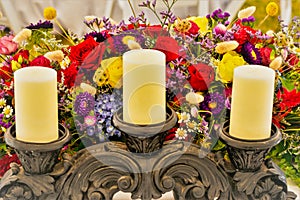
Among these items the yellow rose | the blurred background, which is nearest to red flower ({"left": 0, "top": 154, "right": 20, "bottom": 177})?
the yellow rose

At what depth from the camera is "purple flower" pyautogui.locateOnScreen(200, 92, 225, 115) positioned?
3.85 ft

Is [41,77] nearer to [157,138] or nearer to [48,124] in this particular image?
[48,124]

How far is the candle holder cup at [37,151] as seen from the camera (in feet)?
3.33

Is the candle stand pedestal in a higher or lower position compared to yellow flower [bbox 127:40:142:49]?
lower

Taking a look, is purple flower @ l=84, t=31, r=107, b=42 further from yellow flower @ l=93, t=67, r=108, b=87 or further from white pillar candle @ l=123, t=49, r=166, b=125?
white pillar candle @ l=123, t=49, r=166, b=125

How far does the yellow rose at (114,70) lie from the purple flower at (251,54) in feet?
0.84

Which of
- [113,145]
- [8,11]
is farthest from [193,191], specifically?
[8,11]

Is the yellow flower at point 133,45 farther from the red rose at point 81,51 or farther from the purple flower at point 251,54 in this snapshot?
the purple flower at point 251,54

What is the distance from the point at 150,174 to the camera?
1108 mm

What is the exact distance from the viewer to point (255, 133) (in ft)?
3.42

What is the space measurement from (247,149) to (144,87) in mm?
212

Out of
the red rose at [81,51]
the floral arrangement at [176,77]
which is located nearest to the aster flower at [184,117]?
the floral arrangement at [176,77]

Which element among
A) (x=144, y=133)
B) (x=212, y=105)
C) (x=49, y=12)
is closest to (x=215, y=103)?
(x=212, y=105)

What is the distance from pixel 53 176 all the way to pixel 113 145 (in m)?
0.12
